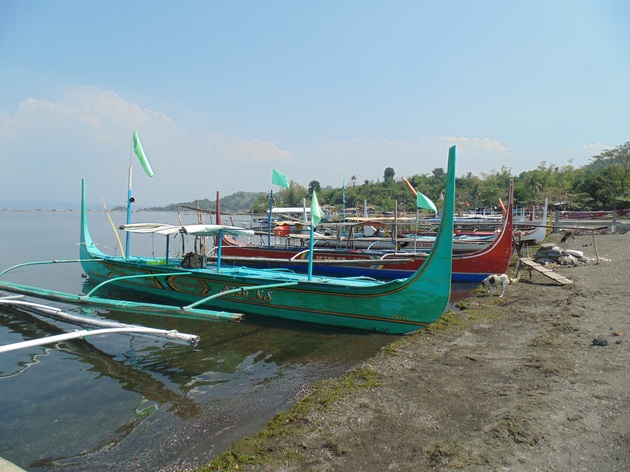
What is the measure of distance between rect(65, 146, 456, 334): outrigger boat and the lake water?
385mm

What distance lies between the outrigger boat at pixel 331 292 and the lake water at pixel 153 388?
→ 15.2 inches

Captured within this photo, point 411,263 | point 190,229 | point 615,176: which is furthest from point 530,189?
point 190,229

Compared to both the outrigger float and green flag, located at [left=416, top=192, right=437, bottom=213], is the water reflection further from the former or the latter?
green flag, located at [left=416, top=192, right=437, bottom=213]

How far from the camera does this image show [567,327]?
23.7 ft

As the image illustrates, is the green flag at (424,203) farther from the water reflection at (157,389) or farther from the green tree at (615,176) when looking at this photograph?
the green tree at (615,176)

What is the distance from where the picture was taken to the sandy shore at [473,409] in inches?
143

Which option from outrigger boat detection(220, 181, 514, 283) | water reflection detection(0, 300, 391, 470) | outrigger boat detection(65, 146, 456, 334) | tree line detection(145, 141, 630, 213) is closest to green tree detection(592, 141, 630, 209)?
tree line detection(145, 141, 630, 213)

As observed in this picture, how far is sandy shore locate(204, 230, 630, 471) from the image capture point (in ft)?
11.9

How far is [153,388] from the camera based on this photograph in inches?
241

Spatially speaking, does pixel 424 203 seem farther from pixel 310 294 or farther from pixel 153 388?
pixel 153 388

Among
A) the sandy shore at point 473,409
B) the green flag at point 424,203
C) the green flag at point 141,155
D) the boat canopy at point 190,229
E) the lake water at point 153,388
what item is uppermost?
the green flag at point 141,155

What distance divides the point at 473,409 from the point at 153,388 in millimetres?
4788

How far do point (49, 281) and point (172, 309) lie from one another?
13017 millimetres

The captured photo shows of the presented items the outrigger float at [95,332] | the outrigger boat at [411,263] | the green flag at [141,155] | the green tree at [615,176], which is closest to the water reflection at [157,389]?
the outrigger float at [95,332]
